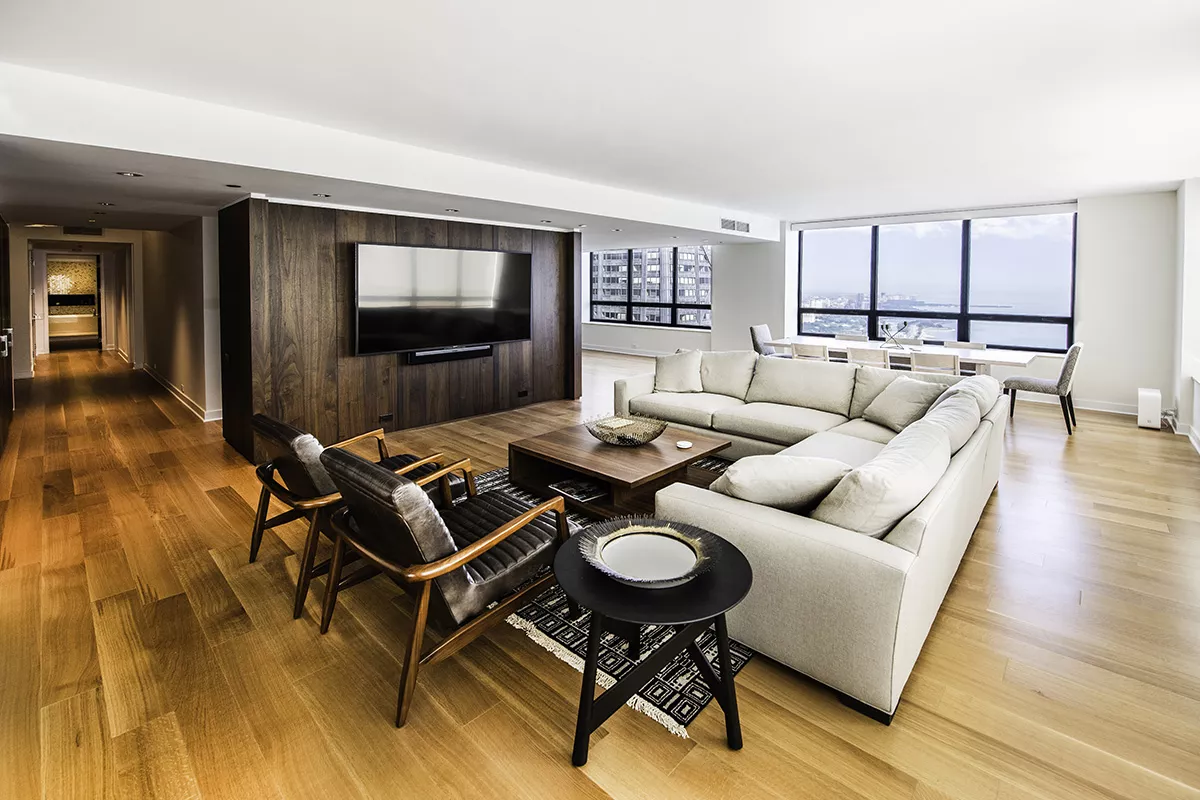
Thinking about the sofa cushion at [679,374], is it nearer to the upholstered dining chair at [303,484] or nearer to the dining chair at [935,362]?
the dining chair at [935,362]

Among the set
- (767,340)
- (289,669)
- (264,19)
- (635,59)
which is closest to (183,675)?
(289,669)

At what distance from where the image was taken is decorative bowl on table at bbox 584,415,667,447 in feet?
12.6

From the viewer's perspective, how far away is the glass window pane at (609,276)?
12.7m

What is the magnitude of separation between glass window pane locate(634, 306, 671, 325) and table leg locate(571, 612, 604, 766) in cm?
1060

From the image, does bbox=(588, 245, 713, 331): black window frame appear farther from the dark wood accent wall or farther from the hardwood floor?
the hardwood floor

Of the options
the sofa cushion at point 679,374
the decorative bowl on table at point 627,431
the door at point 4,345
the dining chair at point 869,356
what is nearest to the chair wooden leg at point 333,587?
the decorative bowl on table at point 627,431

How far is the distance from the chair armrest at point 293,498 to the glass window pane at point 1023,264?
8276 millimetres

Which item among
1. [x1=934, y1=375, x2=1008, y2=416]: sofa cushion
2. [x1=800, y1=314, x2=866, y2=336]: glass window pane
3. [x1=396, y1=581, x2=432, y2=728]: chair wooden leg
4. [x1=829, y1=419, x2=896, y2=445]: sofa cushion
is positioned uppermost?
[x1=800, y1=314, x2=866, y2=336]: glass window pane

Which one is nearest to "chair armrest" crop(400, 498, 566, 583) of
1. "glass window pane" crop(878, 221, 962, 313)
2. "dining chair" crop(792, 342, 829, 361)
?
"dining chair" crop(792, 342, 829, 361)

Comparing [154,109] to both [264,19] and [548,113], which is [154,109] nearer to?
[264,19]

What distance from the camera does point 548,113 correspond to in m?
3.61

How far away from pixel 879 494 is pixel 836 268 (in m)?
8.14

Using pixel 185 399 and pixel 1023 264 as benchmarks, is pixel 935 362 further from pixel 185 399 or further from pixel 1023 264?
pixel 185 399

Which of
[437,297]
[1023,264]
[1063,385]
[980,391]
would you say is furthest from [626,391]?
[1023,264]
